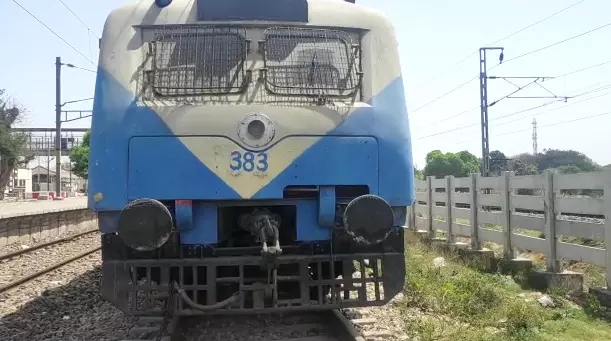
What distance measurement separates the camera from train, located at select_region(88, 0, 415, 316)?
180 inches

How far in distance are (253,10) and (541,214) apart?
18.8ft

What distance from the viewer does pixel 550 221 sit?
780cm

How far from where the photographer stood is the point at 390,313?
6523mm

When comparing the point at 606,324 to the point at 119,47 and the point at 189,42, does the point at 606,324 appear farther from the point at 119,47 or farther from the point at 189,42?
the point at 119,47

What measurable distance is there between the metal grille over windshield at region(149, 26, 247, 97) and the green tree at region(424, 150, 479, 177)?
56.1m

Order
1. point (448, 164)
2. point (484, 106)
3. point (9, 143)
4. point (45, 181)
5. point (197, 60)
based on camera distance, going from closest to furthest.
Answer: point (197, 60), point (484, 106), point (9, 143), point (448, 164), point (45, 181)

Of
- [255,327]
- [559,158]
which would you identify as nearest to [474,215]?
[255,327]

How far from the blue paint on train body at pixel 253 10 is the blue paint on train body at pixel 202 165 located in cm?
101

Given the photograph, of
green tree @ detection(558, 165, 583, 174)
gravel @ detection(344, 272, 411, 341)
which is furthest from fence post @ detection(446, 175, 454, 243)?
gravel @ detection(344, 272, 411, 341)

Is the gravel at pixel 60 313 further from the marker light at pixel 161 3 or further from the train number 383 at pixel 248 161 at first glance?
the marker light at pixel 161 3

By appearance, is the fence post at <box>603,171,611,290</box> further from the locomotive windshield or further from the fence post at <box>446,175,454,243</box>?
the fence post at <box>446,175,454,243</box>

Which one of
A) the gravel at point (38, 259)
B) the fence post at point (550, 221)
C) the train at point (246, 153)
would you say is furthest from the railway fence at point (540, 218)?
the gravel at point (38, 259)

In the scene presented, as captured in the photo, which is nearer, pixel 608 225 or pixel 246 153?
pixel 246 153

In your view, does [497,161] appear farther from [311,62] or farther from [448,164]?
[311,62]
